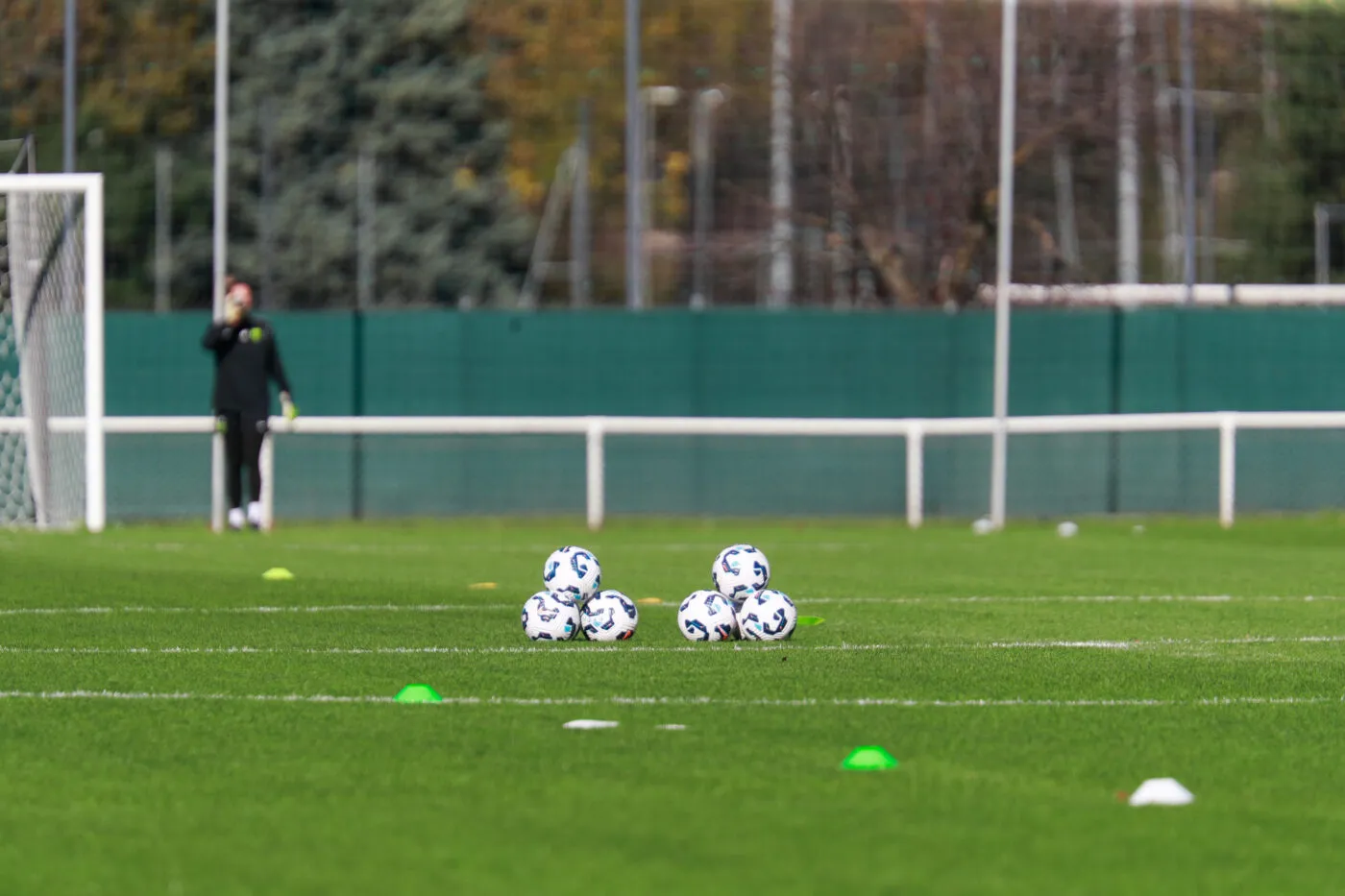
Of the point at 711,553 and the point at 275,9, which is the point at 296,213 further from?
the point at 711,553

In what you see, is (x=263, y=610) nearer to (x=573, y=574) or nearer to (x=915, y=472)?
(x=573, y=574)

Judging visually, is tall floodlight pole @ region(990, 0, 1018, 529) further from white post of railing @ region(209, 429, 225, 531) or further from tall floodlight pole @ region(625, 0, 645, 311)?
white post of railing @ region(209, 429, 225, 531)

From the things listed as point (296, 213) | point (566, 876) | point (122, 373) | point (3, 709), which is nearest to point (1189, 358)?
point (122, 373)

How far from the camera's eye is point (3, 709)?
8.91 metres

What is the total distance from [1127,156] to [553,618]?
75.6 feet

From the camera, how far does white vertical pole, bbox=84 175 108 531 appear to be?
68.8 ft

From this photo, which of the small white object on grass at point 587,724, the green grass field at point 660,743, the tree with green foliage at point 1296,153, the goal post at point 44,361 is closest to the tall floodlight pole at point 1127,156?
the tree with green foliage at point 1296,153

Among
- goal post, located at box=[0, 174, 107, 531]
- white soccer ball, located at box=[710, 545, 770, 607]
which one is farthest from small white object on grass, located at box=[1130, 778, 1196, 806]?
goal post, located at box=[0, 174, 107, 531]

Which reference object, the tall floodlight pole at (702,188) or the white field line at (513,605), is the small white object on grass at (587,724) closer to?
the white field line at (513,605)

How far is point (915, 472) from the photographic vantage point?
24.7 metres

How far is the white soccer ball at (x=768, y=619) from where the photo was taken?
11461mm

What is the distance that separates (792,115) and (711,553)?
14.6 meters

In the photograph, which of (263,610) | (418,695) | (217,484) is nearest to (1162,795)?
(418,695)

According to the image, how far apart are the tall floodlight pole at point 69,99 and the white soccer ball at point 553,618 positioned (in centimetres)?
1572
